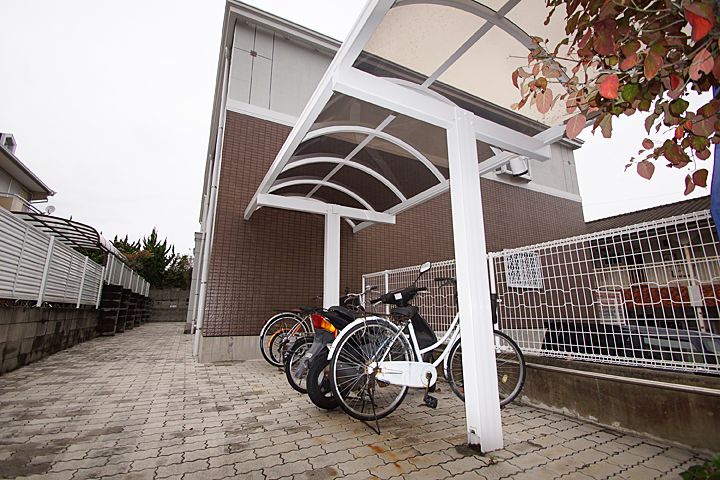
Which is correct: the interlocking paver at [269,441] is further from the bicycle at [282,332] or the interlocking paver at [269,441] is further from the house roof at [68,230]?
the house roof at [68,230]

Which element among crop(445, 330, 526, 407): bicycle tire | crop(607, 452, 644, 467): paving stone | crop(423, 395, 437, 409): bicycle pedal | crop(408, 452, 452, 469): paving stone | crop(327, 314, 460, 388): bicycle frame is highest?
crop(327, 314, 460, 388): bicycle frame

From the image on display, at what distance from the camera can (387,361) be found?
2498 mm

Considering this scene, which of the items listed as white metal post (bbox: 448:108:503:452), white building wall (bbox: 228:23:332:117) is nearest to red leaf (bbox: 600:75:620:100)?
white metal post (bbox: 448:108:503:452)

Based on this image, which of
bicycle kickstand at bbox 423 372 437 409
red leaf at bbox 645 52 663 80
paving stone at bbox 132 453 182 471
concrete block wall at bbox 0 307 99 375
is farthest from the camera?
concrete block wall at bbox 0 307 99 375

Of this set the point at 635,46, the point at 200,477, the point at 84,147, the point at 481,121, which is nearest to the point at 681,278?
the point at 481,121

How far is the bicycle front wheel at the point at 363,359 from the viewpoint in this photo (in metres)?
2.48

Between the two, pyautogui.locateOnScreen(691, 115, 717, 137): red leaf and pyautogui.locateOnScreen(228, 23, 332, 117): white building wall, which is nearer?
pyautogui.locateOnScreen(691, 115, 717, 137): red leaf

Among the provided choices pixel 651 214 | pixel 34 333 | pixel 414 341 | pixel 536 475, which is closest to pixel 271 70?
pixel 34 333

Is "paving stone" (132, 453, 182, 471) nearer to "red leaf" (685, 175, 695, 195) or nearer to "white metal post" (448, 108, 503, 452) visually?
"white metal post" (448, 108, 503, 452)

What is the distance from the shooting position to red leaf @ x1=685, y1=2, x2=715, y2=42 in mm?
603

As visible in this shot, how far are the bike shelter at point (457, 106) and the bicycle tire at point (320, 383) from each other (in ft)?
3.89

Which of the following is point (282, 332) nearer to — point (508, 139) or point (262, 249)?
point (262, 249)

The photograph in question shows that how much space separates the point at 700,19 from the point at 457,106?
2053mm

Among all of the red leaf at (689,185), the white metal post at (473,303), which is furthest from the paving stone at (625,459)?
the red leaf at (689,185)
